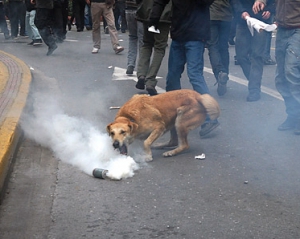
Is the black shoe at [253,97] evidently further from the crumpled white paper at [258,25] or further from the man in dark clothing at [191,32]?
the man in dark clothing at [191,32]

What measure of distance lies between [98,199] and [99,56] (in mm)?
9440

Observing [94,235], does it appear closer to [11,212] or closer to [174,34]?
[11,212]

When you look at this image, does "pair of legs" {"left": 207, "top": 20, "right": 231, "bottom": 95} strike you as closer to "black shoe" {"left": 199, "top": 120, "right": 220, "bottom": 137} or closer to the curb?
"black shoe" {"left": 199, "top": 120, "right": 220, "bottom": 137}

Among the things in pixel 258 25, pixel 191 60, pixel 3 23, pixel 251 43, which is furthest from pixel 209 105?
pixel 3 23

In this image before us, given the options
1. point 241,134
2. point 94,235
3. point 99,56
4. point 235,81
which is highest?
point 94,235

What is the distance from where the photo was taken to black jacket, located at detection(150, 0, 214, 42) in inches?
267

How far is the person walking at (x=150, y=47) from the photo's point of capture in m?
8.81

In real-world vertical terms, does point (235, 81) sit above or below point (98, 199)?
below

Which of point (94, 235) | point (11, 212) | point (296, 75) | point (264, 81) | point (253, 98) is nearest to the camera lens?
point (94, 235)

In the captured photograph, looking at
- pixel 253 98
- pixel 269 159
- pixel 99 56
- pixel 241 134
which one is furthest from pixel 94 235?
pixel 99 56

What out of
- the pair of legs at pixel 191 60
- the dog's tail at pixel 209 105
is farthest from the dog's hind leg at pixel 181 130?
the pair of legs at pixel 191 60

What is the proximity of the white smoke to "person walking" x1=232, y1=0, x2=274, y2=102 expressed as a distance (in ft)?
8.16

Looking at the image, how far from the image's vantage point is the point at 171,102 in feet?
19.6

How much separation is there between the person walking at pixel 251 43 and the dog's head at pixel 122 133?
3.31 meters
